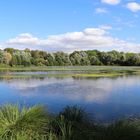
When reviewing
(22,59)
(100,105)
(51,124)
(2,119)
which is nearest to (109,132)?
(51,124)

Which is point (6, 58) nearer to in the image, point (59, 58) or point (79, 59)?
point (59, 58)

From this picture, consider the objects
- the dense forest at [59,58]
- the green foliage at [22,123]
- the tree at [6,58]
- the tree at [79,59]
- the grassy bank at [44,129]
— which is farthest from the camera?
the tree at [79,59]

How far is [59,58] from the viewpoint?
94562mm

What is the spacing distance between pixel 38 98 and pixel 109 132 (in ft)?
40.5

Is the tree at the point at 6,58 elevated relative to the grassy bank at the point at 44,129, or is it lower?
elevated

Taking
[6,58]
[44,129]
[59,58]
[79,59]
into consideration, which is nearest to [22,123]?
[44,129]

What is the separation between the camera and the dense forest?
83.3 m

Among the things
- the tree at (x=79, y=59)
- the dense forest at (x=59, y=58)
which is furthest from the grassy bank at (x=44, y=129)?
the tree at (x=79, y=59)

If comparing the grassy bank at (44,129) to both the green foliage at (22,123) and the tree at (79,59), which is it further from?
the tree at (79,59)

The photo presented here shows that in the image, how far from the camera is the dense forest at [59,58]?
3281 inches

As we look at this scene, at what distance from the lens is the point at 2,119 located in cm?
643

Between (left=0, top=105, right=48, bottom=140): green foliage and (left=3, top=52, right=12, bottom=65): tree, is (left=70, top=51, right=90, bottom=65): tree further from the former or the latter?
(left=0, top=105, right=48, bottom=140): green foliage

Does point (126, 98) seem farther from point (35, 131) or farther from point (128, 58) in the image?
point (128, 58)

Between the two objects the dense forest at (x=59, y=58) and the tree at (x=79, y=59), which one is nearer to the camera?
the dense forest at (x=59, y=58)
